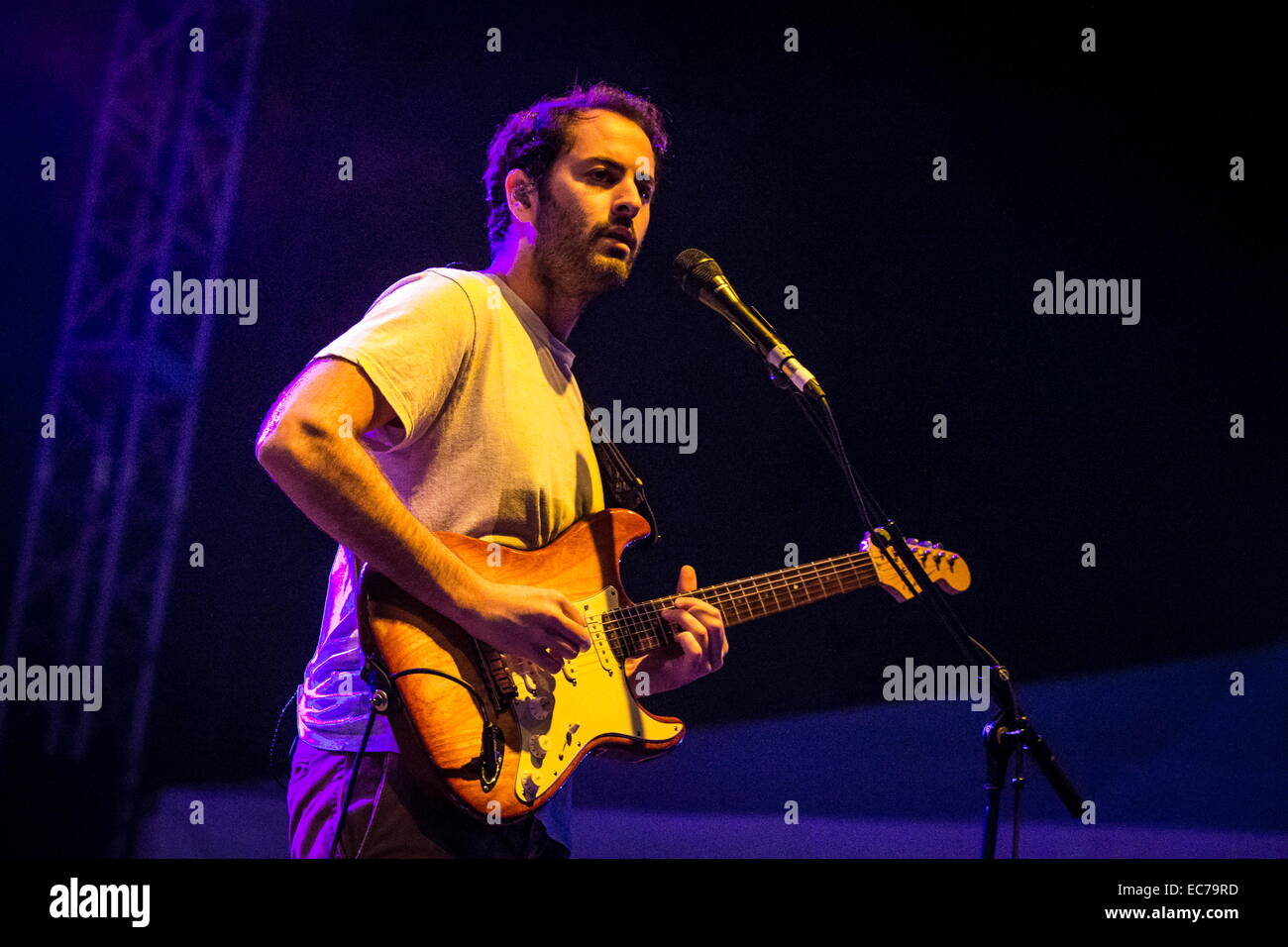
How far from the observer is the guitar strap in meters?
2.29

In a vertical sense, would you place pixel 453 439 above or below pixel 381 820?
above

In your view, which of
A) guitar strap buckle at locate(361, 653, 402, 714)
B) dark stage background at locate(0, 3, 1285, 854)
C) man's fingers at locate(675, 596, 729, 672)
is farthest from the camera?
dark stage background at locate(0, 3, 1285, 854)

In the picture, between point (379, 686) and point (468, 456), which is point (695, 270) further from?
→ point (379, 686)

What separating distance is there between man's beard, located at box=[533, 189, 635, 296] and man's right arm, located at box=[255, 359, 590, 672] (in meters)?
0.60

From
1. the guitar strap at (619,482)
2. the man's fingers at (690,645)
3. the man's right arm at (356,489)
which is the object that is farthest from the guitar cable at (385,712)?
the guitar strap at (619,482)

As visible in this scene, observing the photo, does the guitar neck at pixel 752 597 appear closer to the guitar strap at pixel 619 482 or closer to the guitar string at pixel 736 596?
the guitar string at pixel 736 596

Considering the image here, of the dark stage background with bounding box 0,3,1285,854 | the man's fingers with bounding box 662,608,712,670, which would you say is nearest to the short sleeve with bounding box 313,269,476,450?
the man's fingers with bounding box 662,608,712,670

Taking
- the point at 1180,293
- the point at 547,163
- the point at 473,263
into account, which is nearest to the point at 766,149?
the point at 473,263

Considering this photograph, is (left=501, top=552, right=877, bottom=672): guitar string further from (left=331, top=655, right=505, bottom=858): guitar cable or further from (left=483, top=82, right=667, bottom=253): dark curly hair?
(left=483, top=82, right=667, bottom=253): dark curly hair

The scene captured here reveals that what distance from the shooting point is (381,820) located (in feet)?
5.81

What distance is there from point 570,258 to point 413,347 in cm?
53

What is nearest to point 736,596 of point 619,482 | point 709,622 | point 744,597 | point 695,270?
point 744,597

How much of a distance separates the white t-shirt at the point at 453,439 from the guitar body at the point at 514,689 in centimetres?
6
